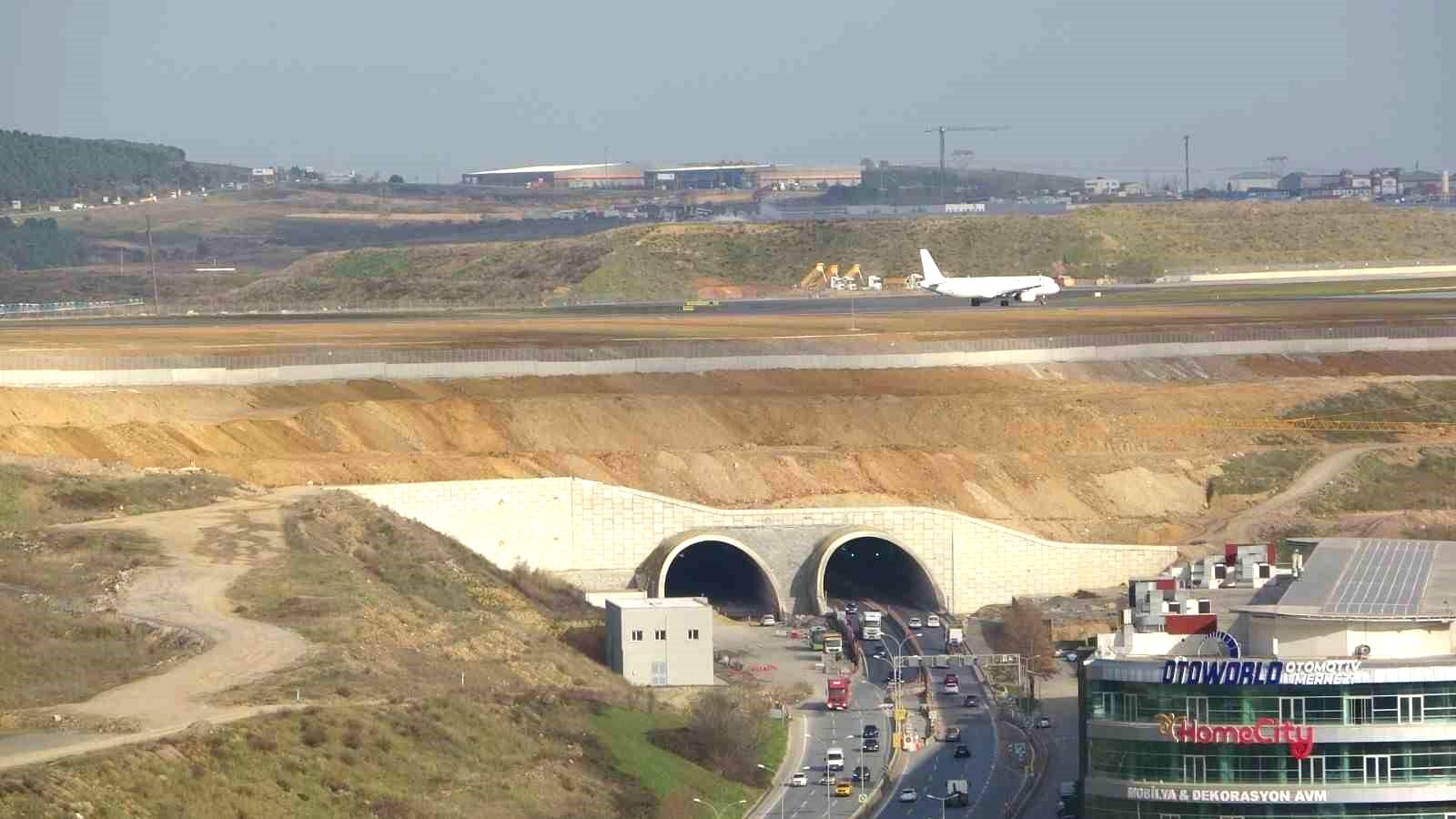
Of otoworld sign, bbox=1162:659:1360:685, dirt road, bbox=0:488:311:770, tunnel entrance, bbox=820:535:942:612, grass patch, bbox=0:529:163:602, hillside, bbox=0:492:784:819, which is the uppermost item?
otoworld sign, bbox=1162:659:1360:685

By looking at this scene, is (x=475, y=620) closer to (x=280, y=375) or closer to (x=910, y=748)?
(x=910, y=748)

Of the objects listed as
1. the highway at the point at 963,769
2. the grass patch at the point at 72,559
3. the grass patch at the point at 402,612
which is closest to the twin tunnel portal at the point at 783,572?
the grass patch at the point at 402,612

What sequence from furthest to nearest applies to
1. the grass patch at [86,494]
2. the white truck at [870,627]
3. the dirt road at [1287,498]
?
the dirt road at [1287,498] → the white truck at [870,627] → the grass patch at [86,494]

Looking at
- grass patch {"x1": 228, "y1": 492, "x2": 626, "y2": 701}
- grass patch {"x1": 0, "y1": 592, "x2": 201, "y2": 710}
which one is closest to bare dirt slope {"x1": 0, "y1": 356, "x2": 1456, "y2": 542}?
grass patch {"x1": 228, "y1": 492, "x2": 626, "y2": 701}

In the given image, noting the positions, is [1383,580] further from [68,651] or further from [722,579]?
[722,579]

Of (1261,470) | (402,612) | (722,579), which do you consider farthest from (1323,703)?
(1261,470)

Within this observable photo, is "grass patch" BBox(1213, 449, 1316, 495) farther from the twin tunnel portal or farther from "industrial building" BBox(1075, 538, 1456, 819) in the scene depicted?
"industrial building" BBox(1075, 538, 1456, 819)

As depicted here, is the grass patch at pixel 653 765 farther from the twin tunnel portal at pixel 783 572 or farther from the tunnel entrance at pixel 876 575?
the tunnel entrance at pixel 876 575
